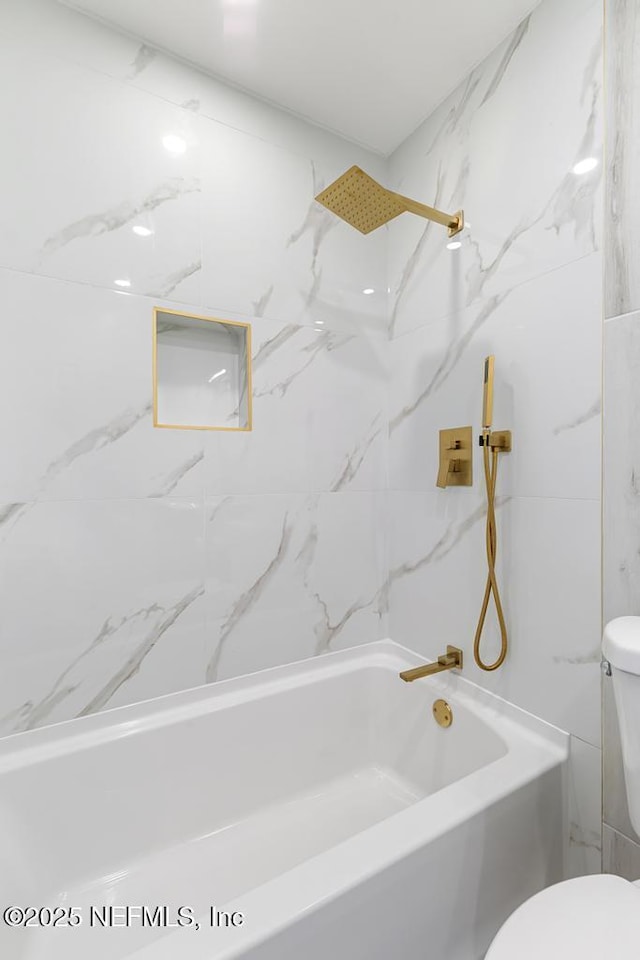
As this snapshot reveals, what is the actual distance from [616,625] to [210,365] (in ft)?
4.49

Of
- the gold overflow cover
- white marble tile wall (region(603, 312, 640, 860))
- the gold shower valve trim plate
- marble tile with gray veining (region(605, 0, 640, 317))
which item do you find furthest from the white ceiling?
the gold overflow cover

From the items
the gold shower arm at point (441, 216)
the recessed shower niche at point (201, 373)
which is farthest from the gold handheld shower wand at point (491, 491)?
the recessed shower niche at point (201, 373)

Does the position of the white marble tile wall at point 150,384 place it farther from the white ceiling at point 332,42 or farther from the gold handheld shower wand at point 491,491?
the gold handheld shower wand at point 491,491

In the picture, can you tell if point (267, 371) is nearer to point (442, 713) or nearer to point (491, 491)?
point (491, 491)

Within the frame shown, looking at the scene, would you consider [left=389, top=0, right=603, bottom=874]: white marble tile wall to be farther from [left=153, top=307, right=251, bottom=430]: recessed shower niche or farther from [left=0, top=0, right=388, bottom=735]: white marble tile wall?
[left=153, top=307, right=251, bottom=430]: recessed shower niche

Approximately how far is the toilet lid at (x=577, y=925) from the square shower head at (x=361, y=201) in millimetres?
1616

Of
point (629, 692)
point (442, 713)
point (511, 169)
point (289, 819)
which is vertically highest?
point (511, 169)

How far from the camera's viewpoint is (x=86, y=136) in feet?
4.31

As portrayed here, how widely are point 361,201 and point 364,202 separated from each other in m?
0.01

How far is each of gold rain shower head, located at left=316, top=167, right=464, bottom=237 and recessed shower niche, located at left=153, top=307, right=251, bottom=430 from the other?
47 cm

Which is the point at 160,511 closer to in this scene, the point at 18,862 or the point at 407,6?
the point at 18,862

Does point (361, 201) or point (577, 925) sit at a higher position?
point (361, 201)

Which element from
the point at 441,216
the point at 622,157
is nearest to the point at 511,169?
the point at 441,216

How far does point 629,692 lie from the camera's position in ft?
3.01
